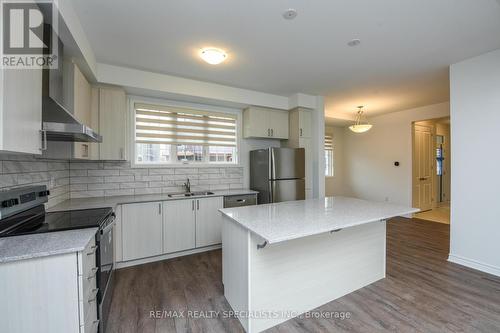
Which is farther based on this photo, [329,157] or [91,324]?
[329,157]

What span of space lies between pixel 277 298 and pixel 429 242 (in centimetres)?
330

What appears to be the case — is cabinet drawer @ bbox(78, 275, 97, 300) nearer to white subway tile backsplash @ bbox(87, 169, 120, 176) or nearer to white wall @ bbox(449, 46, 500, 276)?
white subway tile backsplash @ bbox(87, 169, 120, 176)

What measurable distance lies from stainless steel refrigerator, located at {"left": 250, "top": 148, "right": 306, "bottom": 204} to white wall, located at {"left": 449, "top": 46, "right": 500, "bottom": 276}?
2127 millimetres

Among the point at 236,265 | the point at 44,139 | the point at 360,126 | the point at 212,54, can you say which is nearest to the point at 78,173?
the point at 44,139

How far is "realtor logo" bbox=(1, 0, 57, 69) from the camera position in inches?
43.6

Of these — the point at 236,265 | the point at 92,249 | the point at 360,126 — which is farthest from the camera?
the point at 360,126

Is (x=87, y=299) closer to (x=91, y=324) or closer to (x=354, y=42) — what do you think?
(x=91, y=324)

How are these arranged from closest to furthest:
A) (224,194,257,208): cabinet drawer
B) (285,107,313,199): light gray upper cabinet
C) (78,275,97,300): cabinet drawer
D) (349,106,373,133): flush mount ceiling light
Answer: (78,275,97,300): cabinet drawer, (224,194,257,208): cabinet drawer, (285,107,313,199): light gray upper cabinet, (349,106,373,133): flush mount ceiling light

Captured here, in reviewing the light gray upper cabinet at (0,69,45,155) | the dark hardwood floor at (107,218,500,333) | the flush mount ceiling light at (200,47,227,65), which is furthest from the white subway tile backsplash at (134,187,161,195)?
the flush mount ceiling light at (200,47,227,65)

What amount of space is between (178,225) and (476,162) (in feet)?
13.1

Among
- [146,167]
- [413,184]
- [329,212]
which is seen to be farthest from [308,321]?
[413,184]

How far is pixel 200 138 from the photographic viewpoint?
3865mm

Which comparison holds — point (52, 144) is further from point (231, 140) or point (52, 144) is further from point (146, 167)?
point (231, 140)

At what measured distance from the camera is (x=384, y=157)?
19.0 feet
